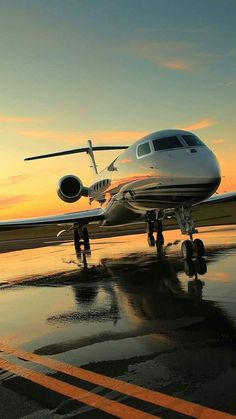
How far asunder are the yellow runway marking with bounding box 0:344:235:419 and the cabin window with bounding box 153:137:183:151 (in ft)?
29.9

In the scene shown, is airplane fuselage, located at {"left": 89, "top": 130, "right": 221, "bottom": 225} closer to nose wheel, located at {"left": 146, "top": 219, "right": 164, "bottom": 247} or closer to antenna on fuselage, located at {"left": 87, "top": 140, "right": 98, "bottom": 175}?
nose wheel, located at {"left": 146, "top": 219, "right": 164, "bottom": 247}

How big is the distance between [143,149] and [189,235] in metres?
3.40

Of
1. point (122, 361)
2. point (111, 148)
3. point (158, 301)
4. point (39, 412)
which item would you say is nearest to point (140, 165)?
point (158, 301)

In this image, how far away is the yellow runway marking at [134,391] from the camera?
3533 mm

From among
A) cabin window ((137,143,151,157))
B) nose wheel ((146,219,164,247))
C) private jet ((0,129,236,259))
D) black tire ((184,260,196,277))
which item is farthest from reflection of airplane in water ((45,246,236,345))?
nose wheel ((146,219,164,247))

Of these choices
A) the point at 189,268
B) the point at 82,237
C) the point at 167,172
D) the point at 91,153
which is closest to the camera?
the point at 189,268

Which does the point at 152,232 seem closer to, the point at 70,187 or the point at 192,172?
the point at 70,187

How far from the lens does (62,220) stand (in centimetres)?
2188

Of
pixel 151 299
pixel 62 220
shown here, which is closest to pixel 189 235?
pixel 151 299

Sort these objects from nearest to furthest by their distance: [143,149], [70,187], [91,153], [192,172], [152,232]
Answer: [192,172] → [143,149] → [152,232] → [70,187] → [91,153]

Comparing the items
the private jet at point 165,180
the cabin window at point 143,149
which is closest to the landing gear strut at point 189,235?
the private jet at point 165,180

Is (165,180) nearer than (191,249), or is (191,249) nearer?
(165,180)

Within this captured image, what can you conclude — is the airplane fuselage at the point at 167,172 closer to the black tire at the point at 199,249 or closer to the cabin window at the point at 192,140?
the cabin window at the point at 192,140

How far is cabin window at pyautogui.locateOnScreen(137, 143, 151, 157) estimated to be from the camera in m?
14.1
